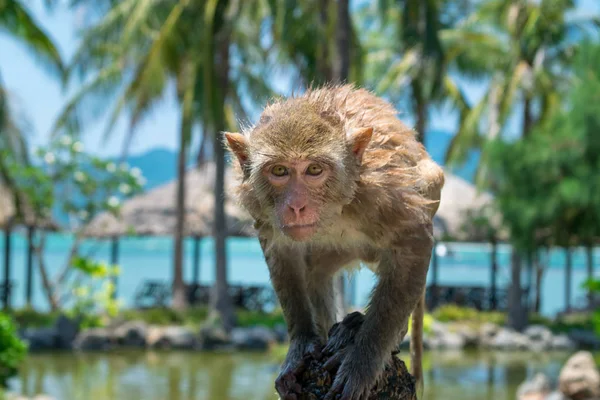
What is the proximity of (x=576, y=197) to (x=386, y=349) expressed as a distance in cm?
1573

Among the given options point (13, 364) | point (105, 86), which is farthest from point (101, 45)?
point (13, 364)

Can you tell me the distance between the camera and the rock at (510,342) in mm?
20609

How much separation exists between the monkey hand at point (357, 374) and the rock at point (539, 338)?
18743 mm

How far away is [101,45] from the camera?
2311cm

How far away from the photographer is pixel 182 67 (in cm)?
2239

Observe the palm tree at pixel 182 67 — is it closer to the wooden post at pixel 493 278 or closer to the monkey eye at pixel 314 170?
the wooden post at pixel 493 278

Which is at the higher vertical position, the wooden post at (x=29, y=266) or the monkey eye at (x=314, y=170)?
the monkey eye at (x=314, y=170)

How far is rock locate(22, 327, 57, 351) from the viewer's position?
18188 mm

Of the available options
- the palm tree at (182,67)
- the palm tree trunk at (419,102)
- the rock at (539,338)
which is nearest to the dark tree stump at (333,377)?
the palm tree at (182,67)

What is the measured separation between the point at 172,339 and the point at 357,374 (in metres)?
16.6

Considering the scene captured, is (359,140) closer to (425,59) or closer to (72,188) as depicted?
(425,59)

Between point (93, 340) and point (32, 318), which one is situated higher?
point (32, 318)

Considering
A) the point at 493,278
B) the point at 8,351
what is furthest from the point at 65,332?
the point at 493,278

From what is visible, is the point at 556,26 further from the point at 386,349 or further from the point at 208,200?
the point at 386,349
